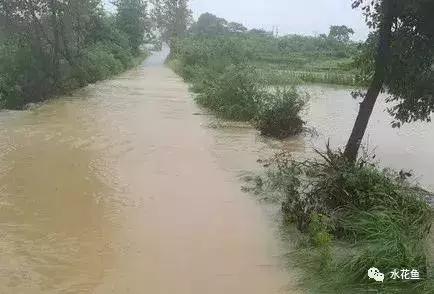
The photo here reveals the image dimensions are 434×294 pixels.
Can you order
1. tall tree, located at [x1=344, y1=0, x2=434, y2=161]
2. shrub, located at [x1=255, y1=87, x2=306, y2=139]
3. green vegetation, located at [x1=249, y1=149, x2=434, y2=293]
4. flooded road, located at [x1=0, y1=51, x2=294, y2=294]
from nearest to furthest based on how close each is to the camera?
green vegetation, located at [x1=249, y1=149, x2=434, y2=293] → flooded road, located at [x1=0, y1=51, x2=294, y2=294] → tall tree, located at [x1=344, y1=0, x2=434, y2=161] → shrub, located at [x1=255, y1=87, x2=306, y2=139]

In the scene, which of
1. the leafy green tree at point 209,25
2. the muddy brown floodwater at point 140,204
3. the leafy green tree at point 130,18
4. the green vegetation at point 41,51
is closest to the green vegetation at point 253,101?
the muddy brown floodwater at point 140,204

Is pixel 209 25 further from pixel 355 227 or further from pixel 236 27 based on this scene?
pixel 355 227

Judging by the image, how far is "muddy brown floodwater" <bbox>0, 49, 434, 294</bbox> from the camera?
5152 millimetres

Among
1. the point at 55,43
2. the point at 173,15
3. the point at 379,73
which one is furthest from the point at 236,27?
the point at 379,73

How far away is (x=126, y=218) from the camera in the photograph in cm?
673

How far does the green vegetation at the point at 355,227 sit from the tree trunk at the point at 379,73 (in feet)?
2.81

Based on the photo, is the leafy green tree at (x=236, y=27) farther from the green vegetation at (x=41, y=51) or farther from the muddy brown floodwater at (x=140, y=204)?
the muddy brown floodwater at (x=140, y=204)

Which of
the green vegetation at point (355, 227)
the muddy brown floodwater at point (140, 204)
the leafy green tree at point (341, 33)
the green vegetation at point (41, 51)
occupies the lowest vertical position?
the muddy brown floodwater at point (140, 204)

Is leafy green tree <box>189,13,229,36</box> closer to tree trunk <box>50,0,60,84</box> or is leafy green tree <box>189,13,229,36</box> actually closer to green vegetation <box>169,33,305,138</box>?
green vegetation <box>169,33,305,138</box>

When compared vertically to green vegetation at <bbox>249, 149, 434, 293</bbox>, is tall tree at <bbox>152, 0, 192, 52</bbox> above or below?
above

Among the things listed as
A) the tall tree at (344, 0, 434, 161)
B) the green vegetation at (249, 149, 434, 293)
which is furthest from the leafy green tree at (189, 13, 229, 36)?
the green vegetation at (249, 149, 434, 293)

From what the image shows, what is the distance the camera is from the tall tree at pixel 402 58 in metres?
7.64

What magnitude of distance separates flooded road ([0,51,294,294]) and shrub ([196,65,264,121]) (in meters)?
3.19

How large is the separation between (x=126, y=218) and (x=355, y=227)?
287cm
